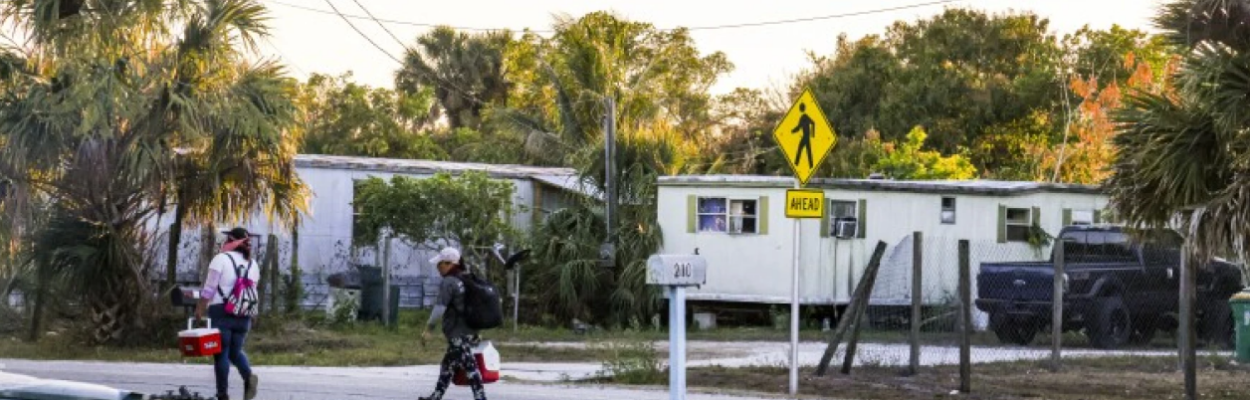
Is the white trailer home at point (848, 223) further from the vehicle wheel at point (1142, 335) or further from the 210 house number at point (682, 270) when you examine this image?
the 210 house number at point (682, 270)

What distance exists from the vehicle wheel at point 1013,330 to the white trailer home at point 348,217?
10.4 metres

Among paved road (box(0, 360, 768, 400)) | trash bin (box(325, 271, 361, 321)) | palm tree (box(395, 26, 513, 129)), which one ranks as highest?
palm tree (box(395, 26, 513, 129))

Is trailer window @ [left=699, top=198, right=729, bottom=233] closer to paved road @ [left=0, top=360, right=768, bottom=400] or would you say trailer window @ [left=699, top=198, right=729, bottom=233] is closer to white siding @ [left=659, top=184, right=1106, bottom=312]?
white siding @ [left=659, top=184, right=1106, bottom=312]

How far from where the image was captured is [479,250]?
35969mm

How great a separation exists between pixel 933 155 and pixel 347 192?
16.6 m

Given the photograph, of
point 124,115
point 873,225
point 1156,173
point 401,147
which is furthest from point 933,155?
point 1156,173

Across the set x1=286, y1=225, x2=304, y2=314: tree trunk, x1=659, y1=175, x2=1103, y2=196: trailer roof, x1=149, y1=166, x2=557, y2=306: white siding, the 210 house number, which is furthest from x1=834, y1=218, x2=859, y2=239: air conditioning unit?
the 210 house number

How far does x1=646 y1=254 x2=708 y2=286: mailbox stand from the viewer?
41.2 ft

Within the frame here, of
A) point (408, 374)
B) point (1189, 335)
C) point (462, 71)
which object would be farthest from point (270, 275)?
point (462, 71)

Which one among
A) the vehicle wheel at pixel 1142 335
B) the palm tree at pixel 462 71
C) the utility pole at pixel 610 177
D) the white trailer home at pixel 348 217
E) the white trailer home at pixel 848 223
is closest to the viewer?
the vehicle wheel at pixel 1142 335

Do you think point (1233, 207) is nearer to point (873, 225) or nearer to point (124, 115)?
point (124, 115)

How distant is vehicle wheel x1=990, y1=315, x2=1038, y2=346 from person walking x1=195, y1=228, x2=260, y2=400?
14394mm

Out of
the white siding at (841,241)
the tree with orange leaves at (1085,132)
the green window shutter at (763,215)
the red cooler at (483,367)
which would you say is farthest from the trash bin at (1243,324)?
the tree with orange leaves at (1085,132)

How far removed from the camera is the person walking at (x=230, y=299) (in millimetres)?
16062
